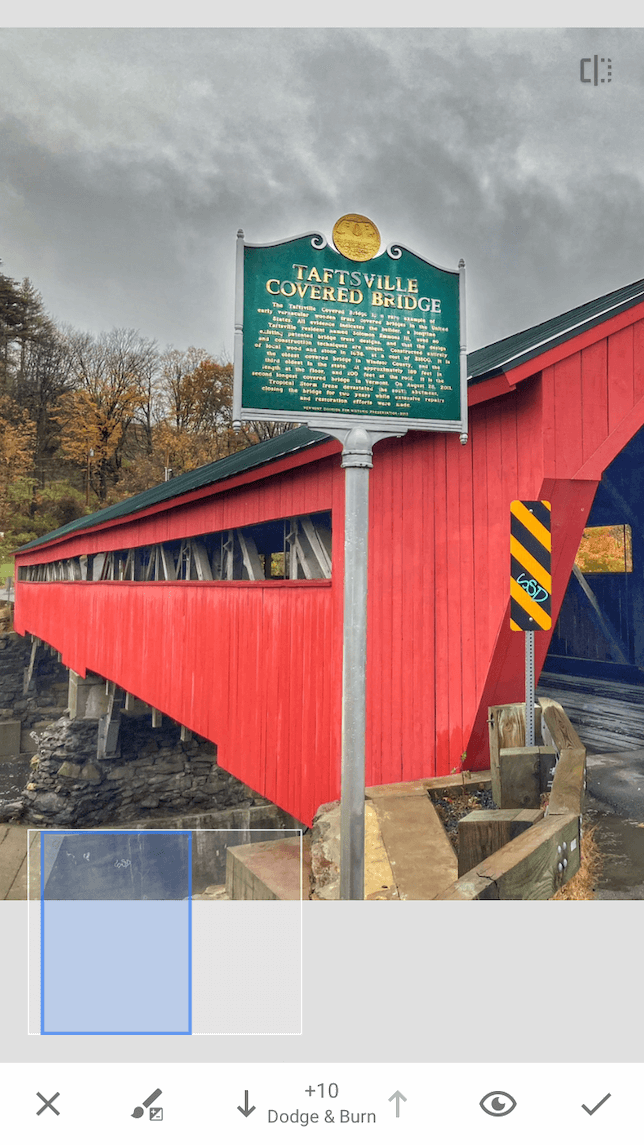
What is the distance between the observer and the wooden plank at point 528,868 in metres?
3.07

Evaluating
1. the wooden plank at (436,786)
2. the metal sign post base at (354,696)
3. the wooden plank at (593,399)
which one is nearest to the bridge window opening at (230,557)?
the wooden plank at (436,786)

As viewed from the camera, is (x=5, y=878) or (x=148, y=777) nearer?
(x=5, y=878)

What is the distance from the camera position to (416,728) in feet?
18.6

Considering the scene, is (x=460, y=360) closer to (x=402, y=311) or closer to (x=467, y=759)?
(x=402, y=311)

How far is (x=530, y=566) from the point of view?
4.54 m

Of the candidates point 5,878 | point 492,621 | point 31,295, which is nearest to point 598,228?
point 492,621

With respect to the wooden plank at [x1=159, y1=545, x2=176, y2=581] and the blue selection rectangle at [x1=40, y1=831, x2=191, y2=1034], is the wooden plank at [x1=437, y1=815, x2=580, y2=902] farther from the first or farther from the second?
the wooden plank at [x1=159, y1=545, x2=176, y2=581]

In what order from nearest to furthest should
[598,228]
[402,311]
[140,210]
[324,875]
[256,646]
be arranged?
[402,311], [324,875], [256,646], [598,228], [140,210]

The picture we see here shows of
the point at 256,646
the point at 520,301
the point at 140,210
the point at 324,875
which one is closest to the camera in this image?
the point at 324,875

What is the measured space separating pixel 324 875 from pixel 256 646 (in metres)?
3.77

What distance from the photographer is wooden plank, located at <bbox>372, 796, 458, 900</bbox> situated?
12.4ft
